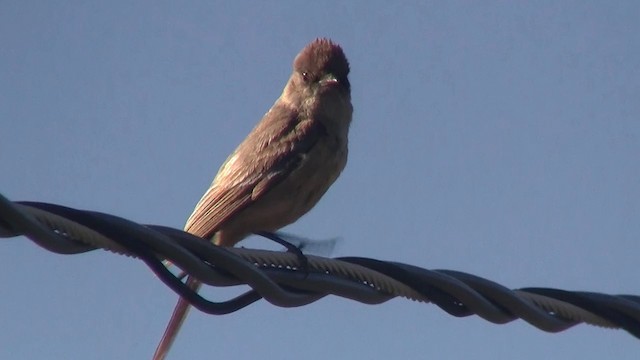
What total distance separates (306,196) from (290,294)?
2988 millimetres

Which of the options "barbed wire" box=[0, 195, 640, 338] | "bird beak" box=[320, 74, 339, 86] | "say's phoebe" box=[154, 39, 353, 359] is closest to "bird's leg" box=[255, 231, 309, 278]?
"barbed wire" box=[0, 195, 640, 338]

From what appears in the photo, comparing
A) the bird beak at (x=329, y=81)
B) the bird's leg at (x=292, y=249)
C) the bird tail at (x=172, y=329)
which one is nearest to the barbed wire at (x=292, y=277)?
the bird's leg at (x=292, y=249)

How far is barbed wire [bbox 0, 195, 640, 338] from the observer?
280 cm

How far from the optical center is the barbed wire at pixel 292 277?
2.80 m

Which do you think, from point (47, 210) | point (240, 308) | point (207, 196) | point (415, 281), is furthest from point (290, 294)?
point (207, 196)

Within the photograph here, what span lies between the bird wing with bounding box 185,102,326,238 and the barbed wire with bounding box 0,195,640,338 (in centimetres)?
281

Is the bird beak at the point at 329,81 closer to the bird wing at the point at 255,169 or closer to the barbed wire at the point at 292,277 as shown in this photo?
the bird wing at the point at 255,169

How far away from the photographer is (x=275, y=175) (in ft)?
21.0

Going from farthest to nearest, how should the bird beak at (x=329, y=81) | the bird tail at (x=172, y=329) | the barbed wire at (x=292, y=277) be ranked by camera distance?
1. the bird beak at (x=329, y=81)
2. the bird tail at (x=172, y=329)
3. the barbed wire at (x=292, y=277)

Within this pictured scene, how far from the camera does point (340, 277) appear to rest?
11.5ft

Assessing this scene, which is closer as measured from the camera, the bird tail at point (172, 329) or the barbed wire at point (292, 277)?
the barbed wire at point (292, 277)

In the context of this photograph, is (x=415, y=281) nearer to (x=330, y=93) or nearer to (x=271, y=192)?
(x=271, y=192)

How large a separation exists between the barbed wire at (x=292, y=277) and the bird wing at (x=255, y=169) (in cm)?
281

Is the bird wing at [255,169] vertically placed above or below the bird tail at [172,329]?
above
